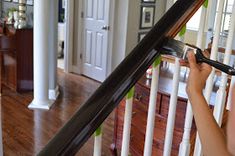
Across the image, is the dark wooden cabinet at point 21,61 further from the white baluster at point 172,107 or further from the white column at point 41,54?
the white baluster at point 172,107

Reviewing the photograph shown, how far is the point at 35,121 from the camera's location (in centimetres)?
392

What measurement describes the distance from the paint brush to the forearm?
10 centimetres

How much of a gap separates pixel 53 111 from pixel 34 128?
54 cm

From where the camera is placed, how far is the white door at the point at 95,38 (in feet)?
17.8

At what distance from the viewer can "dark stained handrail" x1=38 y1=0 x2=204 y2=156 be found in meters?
0.74

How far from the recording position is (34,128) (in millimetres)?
3717

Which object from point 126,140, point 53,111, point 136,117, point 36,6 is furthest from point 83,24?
point 126,140

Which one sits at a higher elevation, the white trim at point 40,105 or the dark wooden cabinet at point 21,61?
the dark wooden cabinet at point 21,61

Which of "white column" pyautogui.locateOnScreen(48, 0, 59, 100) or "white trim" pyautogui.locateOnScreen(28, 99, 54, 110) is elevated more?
"white column" pyautogui.locateOnScreen(48, 0, 59, 100)

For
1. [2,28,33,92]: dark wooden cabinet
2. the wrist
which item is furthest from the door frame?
the wrist

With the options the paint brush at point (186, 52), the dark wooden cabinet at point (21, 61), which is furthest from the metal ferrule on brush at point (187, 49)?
the dark wooden cabinet at point (21, 61)

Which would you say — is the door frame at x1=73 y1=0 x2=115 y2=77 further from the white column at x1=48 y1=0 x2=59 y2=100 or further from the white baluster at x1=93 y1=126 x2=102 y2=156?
the white baluster at x1=93 y1=126 x2=102 y2=156

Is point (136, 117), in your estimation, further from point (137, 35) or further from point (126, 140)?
point (137, 35)

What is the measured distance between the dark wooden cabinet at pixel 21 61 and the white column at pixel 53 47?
1.39 ft
